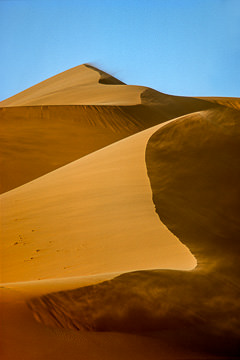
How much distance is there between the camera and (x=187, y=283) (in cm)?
510

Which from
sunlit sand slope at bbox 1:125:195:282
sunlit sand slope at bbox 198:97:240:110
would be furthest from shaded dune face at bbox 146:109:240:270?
sunlit sand slope at bbox 198:97:240:110

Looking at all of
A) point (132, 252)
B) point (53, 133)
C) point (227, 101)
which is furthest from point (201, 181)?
point (227, 101)

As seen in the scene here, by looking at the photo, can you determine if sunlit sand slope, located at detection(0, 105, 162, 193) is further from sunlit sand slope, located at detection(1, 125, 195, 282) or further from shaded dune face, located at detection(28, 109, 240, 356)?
shaded dune face, located at detection(28, 109, 240, 356)

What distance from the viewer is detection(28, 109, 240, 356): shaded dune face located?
4.42 metres

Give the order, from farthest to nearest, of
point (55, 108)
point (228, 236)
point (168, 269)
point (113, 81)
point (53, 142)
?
point (113, 81)
point (55, 108)
point (53, 142)
point (228, 236)
point (168, 269)

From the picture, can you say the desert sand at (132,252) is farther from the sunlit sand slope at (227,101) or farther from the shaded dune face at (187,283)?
the sunlit sand slope at (227,101)

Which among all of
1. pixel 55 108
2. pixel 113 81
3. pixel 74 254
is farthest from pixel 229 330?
pixel 113 81

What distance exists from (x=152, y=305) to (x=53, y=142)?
52.3ft

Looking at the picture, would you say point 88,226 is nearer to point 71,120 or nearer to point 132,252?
point 132,252

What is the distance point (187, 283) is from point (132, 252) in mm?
1312

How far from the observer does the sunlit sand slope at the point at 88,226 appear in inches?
242

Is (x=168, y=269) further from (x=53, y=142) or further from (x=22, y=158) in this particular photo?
(x=53, y=142)

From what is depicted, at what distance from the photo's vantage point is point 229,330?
4.81m

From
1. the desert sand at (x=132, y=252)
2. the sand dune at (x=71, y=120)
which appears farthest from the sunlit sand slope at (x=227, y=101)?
the desert sand at (x=132, y=252)
